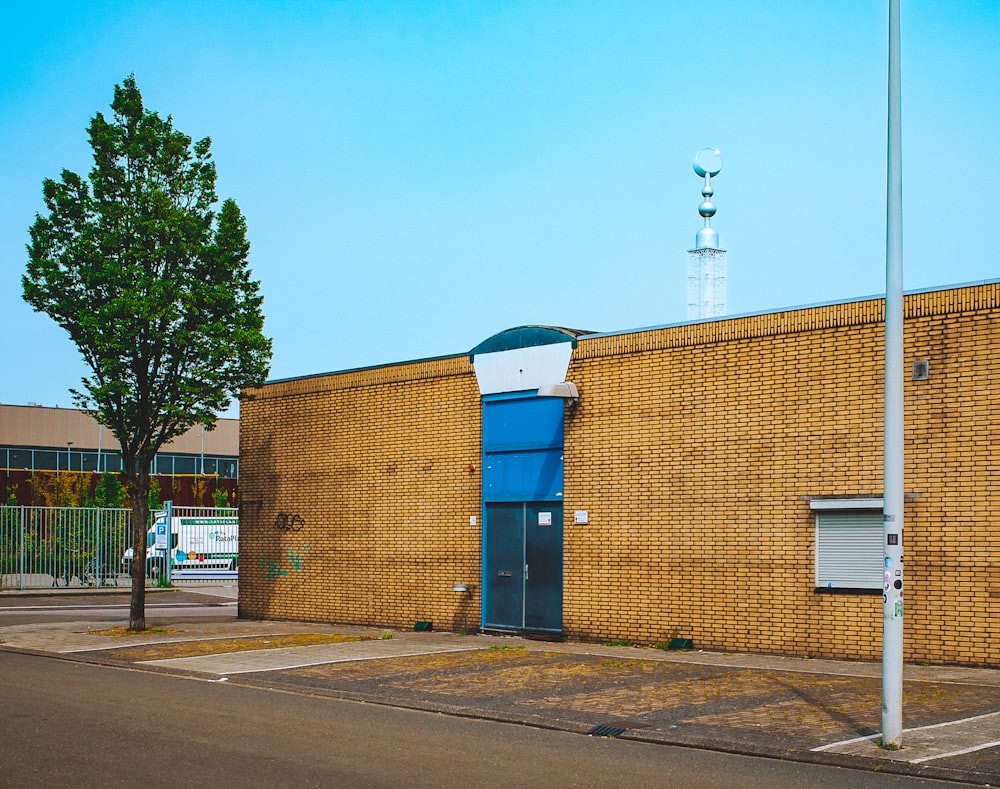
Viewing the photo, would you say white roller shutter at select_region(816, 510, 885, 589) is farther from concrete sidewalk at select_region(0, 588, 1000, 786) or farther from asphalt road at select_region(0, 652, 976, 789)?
asphalt road at select_region(0, 652, 976, 789)

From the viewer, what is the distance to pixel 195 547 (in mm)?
44969

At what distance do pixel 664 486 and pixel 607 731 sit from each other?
28.9 feet

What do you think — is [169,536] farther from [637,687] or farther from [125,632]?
[637,687]

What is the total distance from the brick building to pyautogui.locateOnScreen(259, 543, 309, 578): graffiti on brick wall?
0.22ft

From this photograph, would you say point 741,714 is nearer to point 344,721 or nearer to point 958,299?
Answer: point 344,721

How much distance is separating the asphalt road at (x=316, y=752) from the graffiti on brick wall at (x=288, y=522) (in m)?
13.0

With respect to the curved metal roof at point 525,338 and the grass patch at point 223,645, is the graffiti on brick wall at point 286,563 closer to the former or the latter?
the grass patch at point 223,645

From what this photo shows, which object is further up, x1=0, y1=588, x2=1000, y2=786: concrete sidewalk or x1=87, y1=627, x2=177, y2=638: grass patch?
x1=0, y1=588, x2=1000, y2=786: concrete sidewalk

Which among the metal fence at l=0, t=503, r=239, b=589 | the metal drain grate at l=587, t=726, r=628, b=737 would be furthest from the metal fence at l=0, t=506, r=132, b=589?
the metal drain grate at l=587, t=726, r=628, b=737

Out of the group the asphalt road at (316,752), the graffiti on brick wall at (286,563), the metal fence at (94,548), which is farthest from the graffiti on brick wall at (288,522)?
the asphalt road at (316,752)

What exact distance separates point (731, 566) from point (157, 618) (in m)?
15.6

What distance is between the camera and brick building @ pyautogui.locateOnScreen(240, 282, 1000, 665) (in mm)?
16875

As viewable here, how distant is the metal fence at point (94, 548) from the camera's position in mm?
39156

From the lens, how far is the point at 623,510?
68.4 feet
